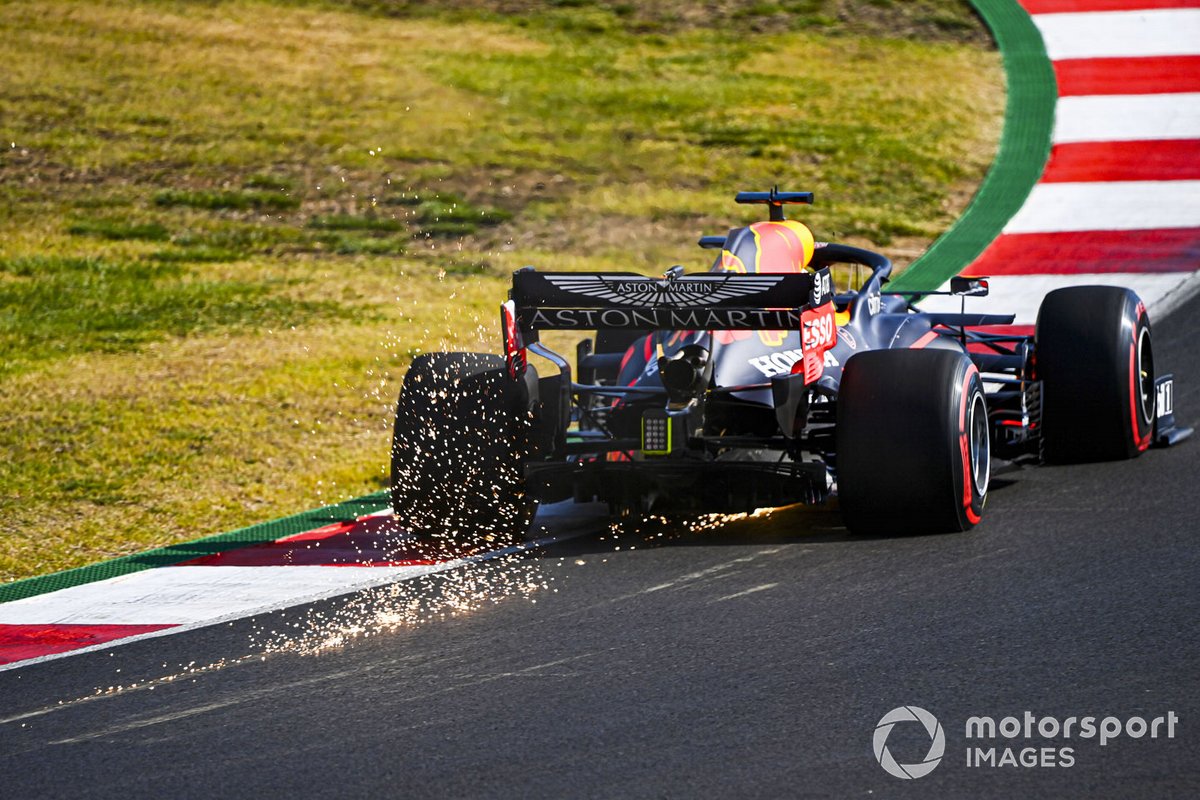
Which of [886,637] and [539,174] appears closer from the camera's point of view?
[886,637]

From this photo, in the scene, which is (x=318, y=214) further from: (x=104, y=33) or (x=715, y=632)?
(x=715, y=632)

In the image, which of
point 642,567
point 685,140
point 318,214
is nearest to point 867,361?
point 642,567

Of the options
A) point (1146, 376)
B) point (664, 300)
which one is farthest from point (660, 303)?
point (1146, 376)

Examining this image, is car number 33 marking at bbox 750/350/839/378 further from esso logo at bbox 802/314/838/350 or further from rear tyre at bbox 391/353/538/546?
rear tyre at bbox 391/353/538/546

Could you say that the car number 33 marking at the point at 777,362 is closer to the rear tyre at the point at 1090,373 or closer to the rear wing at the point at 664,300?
the rear wing at the point at 664,300

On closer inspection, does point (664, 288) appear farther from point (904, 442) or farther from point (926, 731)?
point (926, 731)

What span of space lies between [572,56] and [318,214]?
22.3 ft

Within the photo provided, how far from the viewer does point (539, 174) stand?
1845 centimetres

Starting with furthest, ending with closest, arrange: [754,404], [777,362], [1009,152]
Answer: [1009,152] < [777,362] < [754,404]

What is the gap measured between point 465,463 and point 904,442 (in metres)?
1.91

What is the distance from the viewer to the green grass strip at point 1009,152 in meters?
14.6

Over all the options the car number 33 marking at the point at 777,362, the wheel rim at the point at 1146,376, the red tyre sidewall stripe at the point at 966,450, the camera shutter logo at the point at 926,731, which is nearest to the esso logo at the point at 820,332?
the car number 33 marking at the point at 777,362

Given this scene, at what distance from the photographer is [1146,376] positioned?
28.8 feet

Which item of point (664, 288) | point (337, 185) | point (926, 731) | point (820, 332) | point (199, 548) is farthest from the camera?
point (337, 185)
